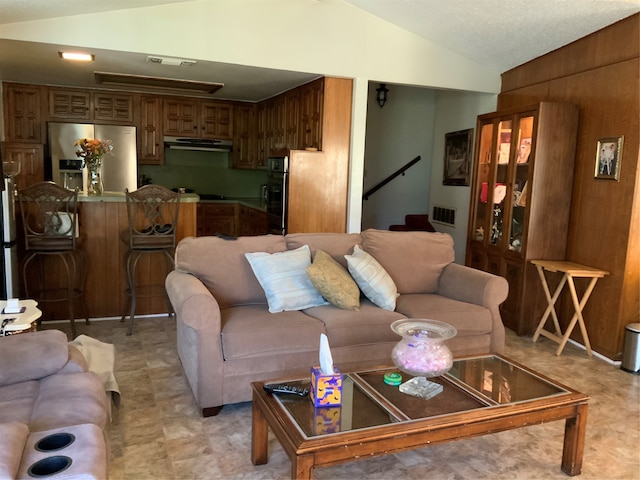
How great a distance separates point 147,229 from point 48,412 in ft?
8.46

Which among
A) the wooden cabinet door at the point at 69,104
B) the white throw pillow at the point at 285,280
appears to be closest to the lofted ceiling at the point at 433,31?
the wooden cabinet door at the point at 69,104

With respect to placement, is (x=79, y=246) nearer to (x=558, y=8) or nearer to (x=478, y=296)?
(x=478, y=296)

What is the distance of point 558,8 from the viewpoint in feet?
12.1

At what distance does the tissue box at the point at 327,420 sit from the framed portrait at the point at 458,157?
433cm

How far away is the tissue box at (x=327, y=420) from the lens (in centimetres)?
184

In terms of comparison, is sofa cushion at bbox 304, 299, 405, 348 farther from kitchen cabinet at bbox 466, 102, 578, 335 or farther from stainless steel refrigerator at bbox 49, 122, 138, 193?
stainless steel refrigerator at bbox 49, 122, 138, 193

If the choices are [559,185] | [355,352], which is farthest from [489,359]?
[559,185]

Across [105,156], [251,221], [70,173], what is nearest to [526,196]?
[251,221]

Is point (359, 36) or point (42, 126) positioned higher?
point (359, 36)

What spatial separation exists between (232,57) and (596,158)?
309 cm

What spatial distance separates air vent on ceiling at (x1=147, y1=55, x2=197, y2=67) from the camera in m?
4.35

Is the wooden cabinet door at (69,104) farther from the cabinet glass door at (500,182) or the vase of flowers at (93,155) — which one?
the cabinet glass door at (500,182)

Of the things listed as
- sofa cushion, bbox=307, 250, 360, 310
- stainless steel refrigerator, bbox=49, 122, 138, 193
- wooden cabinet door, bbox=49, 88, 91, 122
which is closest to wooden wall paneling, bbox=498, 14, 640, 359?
sofa cushion, bbox=307, 250, 360, 310

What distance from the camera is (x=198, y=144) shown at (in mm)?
6730
